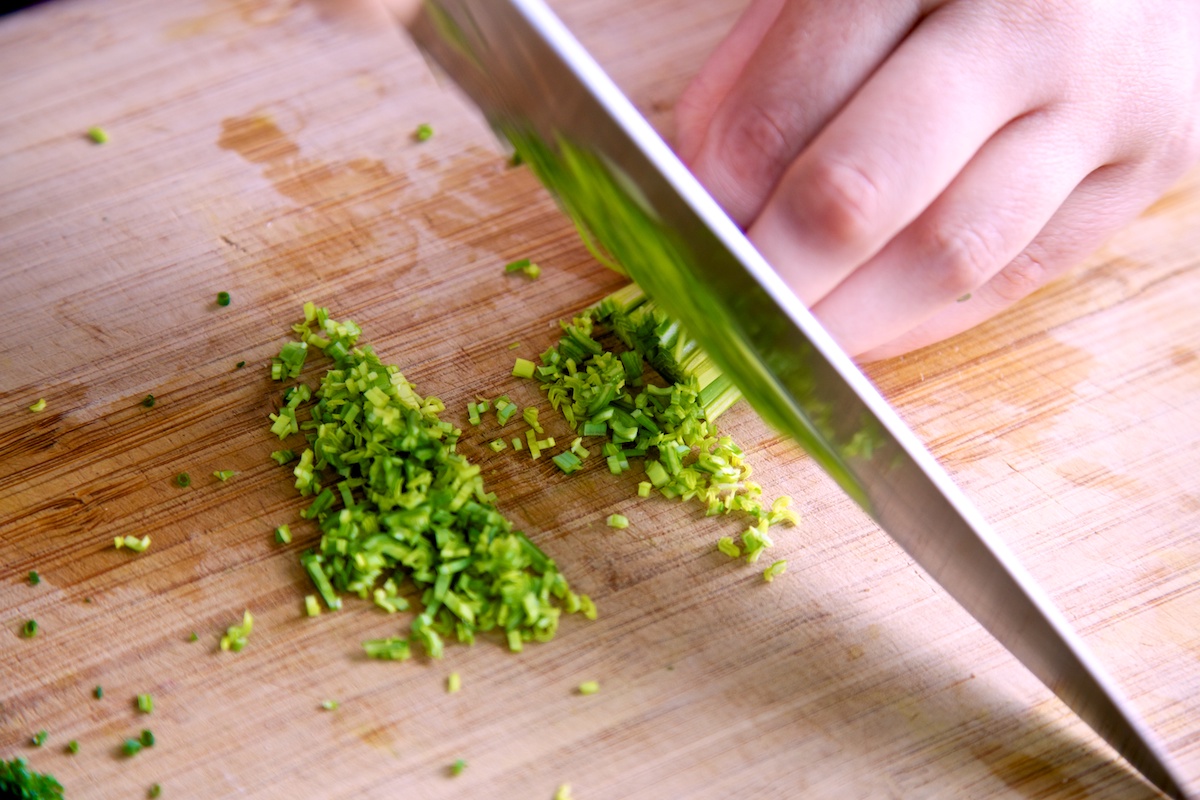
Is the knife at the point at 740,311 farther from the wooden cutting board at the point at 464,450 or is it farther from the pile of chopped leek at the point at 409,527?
the pile of chopped leek at the point at 409,527

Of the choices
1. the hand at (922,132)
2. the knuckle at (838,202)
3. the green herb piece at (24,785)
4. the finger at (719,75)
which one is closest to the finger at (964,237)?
the hand at (922,132)

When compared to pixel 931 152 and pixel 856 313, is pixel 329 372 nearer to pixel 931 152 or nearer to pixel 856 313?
pixel 856 313

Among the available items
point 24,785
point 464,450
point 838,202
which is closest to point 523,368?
point 464,450

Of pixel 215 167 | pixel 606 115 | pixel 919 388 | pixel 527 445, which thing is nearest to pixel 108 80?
pixel 215 167

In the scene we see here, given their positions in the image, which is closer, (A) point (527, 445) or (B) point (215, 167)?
(A) point (527, 445)

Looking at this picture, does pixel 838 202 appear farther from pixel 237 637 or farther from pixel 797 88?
pixel 237 637

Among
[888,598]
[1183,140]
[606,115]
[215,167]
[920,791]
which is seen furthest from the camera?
[215,167]
